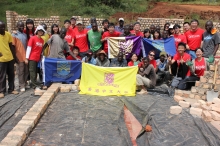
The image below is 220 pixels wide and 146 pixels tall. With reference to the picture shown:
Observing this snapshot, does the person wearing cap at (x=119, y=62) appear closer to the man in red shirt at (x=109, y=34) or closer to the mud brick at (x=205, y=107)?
the man in red shirt at (x=109, y=34)

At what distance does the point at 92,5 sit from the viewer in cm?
1977

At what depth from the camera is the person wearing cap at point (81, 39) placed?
7457 millimetres

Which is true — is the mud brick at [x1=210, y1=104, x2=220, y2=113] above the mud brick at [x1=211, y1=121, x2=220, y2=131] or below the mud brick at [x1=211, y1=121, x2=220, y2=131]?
above

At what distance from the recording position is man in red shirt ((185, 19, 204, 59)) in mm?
7203

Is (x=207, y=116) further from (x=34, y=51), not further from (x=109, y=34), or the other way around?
(x=34, y=51)

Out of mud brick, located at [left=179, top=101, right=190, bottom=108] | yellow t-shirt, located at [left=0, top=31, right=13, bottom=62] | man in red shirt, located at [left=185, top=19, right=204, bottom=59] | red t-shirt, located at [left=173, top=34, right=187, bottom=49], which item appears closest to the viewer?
mud brick, located at [left=179, top=101, right=190, bottom=108]

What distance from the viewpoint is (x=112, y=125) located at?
452 centimetres

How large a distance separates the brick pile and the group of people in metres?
0.47

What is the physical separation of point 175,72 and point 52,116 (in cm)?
403

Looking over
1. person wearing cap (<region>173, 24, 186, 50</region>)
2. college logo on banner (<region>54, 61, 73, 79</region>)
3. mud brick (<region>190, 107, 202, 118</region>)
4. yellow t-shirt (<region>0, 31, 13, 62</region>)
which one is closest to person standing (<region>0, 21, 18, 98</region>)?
yellow t-shirt (<region>0, 31, 13, 62</region>)

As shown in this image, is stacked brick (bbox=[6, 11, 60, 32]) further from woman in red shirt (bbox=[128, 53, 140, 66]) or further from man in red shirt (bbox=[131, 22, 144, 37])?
woman in red shirt (bbox=[128, 53, 140, 66])

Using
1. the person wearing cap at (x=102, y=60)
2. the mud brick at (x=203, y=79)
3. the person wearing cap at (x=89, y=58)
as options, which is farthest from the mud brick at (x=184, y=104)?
the person wearing cap at (x=89, y=58)

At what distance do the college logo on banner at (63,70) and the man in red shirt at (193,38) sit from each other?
3.57 metres

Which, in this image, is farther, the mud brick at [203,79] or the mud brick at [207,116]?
the mud brick at [203,79]
